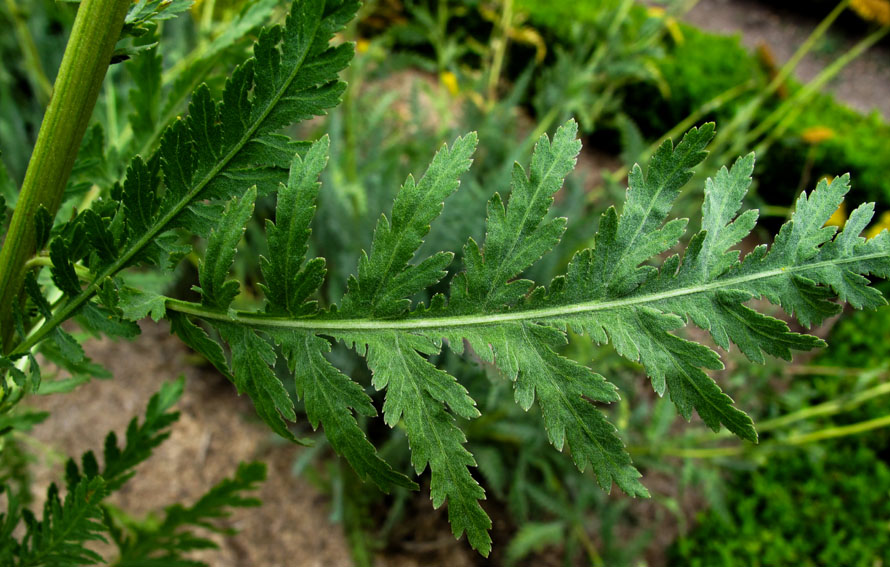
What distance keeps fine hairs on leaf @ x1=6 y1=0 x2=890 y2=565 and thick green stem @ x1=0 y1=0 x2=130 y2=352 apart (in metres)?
0.02

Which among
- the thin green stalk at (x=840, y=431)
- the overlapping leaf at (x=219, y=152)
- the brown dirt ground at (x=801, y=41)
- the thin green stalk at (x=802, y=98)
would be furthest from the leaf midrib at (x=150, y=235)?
the brown dirt ground at (x=801, y=41)

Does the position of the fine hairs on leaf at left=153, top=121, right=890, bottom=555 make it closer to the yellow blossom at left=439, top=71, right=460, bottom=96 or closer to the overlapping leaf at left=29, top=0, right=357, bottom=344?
the overlapping leaf at left=29, top=0, right=357, bottom=344

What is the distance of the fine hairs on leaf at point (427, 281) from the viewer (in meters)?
0.47

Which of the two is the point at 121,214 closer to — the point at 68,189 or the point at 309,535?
the point at 68,189

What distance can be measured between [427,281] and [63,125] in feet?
0.89

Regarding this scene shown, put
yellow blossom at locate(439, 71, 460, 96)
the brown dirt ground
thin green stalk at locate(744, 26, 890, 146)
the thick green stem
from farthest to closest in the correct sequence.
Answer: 1. the brown dirt ground
2. yellow blossom at locate(439, 71, 460, 96)
3. thin green stalk at locate(744, 26, 890, 146)
4. the thick green stem

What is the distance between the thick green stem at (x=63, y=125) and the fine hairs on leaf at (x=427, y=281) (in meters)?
0.02

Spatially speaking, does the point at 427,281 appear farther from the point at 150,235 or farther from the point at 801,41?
the point at 801,41

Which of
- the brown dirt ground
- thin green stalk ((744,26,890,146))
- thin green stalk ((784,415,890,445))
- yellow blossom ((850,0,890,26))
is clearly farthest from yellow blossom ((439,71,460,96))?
the brown dirt ground

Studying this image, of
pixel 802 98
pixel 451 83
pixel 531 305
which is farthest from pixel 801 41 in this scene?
pixel 531 305

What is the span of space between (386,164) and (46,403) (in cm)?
147

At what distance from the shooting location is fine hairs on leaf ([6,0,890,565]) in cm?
47

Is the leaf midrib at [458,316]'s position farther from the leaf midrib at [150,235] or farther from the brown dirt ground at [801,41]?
the brown dirt ground at [801,41]

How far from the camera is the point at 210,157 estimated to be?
0.50 m
